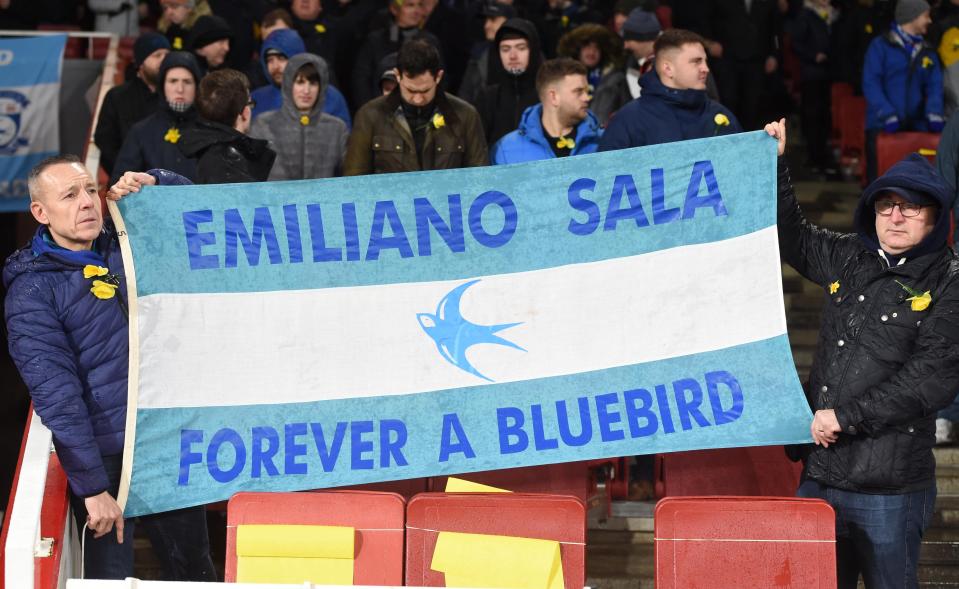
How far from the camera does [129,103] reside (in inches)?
360

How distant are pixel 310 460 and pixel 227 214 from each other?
975 millimetres

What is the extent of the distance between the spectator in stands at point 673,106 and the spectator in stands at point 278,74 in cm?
224

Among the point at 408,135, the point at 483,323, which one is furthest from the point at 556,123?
the point at 483,323

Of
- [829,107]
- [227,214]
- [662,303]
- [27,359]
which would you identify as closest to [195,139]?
[227,214]

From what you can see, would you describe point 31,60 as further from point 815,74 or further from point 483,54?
point 815,74

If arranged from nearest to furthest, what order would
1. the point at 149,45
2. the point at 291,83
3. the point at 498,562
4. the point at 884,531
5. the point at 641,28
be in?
the point at 498,562
the point at 884,531
the point at 291,83
the point at 641,28
the point at 149,45

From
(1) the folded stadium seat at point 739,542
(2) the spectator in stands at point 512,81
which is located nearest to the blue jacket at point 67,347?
(1) the folded stadium seat at point 739,542

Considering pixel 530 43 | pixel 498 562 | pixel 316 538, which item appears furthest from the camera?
pixel 530 43

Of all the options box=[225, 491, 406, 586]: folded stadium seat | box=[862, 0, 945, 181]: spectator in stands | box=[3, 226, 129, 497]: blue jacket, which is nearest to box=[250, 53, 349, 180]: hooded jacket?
box=[3, 226, 129, 497]: blue jacket

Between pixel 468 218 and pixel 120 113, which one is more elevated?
pixel 120 113

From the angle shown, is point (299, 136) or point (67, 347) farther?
point (299, 136)

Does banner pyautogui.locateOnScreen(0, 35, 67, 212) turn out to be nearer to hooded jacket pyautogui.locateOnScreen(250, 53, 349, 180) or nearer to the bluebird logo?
hooded jacket pyautogui.locateOnScreen(250, 53, 349, 180)

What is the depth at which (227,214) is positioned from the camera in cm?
564

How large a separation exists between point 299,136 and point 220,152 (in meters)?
1.25
